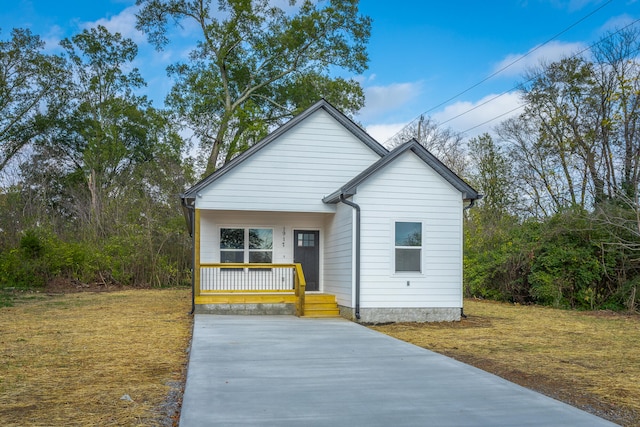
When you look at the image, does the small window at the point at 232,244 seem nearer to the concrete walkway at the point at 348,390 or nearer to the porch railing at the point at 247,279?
the porch railing at the point at 247,279

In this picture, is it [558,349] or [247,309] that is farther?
[247,309]

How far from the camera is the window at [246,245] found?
→ 1570 cm

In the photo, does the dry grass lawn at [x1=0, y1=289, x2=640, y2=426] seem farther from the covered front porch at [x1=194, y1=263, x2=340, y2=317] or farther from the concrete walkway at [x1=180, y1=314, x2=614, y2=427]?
the covered front porch at [x1=194, y1=263, x2=340, y2=317]

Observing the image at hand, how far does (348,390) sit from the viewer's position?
553 cm

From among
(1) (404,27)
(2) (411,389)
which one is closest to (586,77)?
(1) (404,27)

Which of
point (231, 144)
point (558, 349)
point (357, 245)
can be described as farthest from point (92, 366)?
point (231, 144)

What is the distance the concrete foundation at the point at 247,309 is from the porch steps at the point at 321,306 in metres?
0.51

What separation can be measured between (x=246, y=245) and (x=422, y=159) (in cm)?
570

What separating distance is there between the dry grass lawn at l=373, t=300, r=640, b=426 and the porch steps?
186 cm

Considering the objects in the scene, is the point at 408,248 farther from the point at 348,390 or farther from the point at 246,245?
the point at 348,390

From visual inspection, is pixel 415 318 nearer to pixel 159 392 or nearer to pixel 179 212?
pixel 159 392

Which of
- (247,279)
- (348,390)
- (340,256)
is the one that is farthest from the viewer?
(247,279)

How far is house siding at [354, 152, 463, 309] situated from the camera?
12500 mm

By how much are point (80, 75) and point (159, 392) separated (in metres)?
30.2
